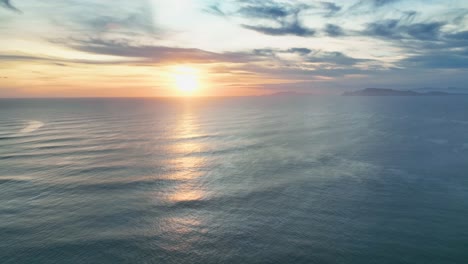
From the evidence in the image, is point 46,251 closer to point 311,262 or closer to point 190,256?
point 190,256

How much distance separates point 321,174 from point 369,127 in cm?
9313

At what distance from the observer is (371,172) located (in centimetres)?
7850

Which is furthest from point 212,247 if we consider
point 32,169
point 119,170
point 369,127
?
point 369,127

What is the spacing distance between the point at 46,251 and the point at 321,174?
6583cm

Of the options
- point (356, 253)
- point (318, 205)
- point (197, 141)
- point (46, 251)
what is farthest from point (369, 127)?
point (46, 251)

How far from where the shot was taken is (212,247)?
46.3 m

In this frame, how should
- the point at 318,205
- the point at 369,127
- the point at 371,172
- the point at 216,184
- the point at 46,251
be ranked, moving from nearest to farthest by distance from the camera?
1. the point at 46,251
2. the point at 318,205
3. the point at 216,184
4. the point at 371,172
5. the point at 369,127

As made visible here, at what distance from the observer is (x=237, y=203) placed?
6166 centimetres

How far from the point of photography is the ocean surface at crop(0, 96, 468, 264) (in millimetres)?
44938

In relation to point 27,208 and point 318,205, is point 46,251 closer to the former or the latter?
point 27,208

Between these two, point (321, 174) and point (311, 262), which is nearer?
point (311, 262)

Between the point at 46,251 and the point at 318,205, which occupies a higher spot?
the point at 318,205

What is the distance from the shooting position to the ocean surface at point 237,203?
44938mm

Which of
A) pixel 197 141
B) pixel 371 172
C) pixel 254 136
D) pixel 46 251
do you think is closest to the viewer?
pixel 46 251
